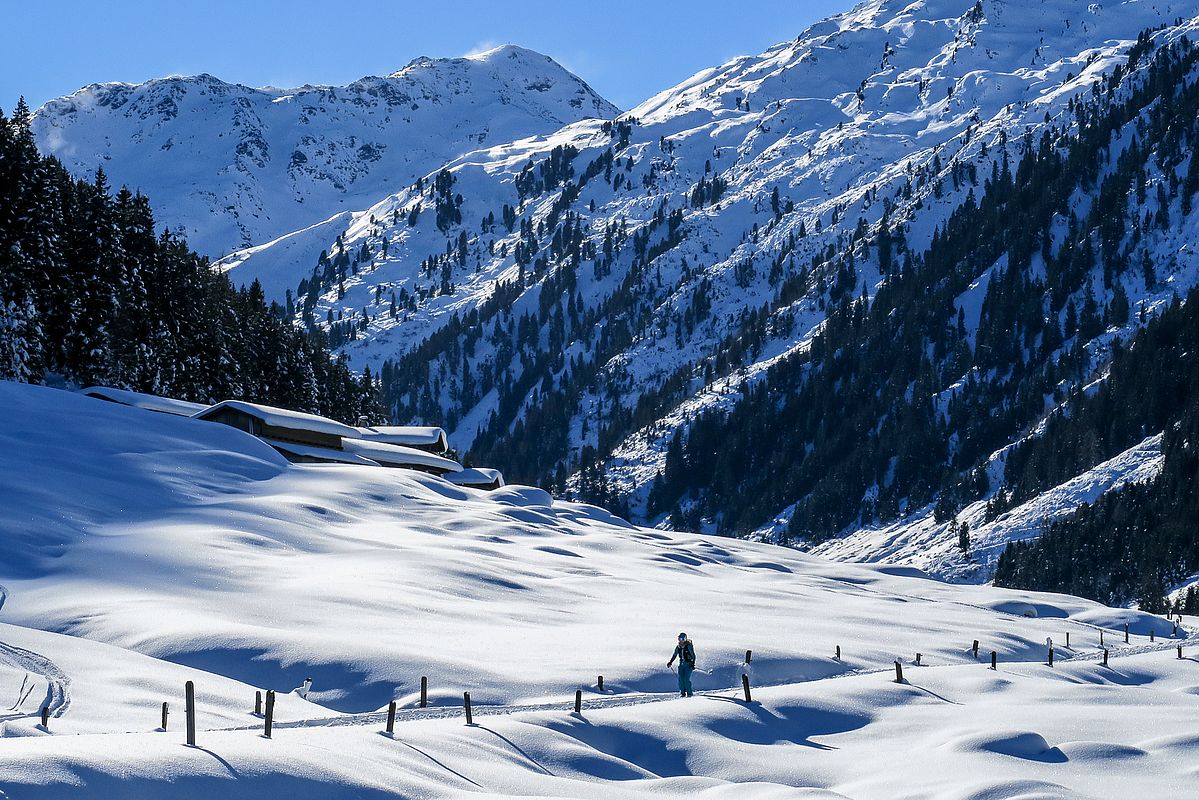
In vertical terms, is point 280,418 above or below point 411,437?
below

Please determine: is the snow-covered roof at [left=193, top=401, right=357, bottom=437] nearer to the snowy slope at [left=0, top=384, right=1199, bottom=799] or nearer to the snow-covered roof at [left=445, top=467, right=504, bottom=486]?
the snowy slope at [left=0, top=384, right=1199, bottom=799]

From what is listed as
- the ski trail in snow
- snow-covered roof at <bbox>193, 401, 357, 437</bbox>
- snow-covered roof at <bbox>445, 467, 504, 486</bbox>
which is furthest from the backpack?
snow-covered roof at <bbox>445, 467, 504, 486</bbox>

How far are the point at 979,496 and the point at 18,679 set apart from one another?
570 feet

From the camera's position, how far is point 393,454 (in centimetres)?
8688

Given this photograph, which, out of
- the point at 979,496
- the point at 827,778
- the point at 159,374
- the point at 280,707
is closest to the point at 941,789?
the point at 827,778

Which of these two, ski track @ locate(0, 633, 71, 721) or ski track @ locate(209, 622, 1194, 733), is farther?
ski track @ locate(209, 622, 1194, 733)

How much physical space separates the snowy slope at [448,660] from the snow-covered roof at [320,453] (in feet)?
36.5

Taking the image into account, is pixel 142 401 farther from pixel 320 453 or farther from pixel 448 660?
pixel 448 660

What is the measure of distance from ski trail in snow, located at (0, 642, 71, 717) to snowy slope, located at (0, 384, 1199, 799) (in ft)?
0.35

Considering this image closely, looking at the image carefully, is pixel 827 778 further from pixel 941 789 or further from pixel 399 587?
pixel 399 587

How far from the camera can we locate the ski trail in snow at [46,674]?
2217cm

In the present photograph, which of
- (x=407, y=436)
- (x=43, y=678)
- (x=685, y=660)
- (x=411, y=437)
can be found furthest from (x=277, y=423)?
(x=43, y=678)

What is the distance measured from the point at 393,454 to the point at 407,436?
26.7 feet

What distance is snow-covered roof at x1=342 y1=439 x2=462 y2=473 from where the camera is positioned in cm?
8493
